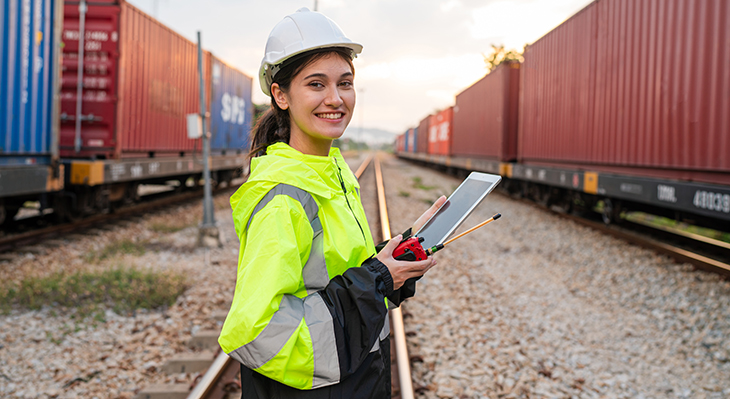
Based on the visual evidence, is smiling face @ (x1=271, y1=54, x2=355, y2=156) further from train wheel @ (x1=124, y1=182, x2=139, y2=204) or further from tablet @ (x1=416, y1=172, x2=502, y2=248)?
train wheel @ (x1=124, y1=182, x2=139, y2=204)

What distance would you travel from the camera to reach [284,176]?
1184mm

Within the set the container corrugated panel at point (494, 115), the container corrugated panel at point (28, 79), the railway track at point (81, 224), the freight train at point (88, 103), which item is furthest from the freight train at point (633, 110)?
the railway track at point (81, 224)

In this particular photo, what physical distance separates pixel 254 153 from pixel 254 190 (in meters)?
0.37

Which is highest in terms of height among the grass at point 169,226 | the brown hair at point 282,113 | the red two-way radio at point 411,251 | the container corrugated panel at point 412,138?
the container corrugated panel at point 412,138

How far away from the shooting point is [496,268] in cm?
593

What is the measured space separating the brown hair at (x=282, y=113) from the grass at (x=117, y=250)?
519 cm

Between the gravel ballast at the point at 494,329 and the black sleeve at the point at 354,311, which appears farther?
the gravel ballast at the point at 494,329

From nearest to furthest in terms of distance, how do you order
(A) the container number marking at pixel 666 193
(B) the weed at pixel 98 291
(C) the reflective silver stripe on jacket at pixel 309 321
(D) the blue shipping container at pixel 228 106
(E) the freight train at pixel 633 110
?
(C) the reflective silver stripe on jacket at pixel 309 321
(B) the weed at pixel 98 291
(E) the freight train at pixel 633 110
(A) the container number marking at pixel 666 193
(D) the blue shipping container at pixel 228 106

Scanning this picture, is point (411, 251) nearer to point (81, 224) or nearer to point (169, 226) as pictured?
point (169, 226)

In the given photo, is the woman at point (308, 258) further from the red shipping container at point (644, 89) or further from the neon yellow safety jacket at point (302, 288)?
the red shipping container at point (644, 89)

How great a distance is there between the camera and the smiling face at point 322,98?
1319 millimetres

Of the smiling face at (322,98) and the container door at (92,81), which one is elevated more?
the container door at (92,81)

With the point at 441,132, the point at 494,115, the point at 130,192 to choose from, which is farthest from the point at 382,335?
the point at 441,132

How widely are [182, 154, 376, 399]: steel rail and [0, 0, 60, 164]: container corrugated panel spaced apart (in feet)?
15.9
